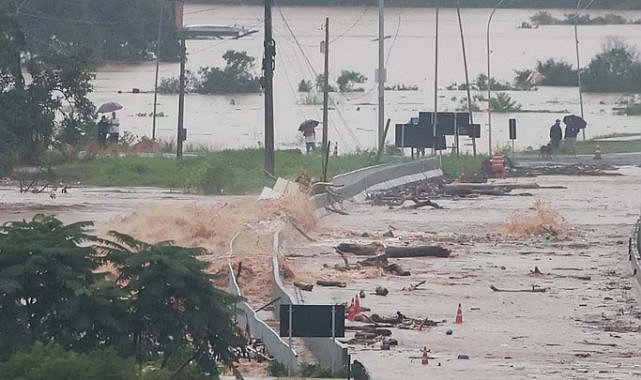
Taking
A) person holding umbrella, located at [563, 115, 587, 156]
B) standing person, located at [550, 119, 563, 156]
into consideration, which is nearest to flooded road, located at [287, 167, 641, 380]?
standing person, located at [550, 119, 563, 156]

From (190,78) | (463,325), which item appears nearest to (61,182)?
(463,325)

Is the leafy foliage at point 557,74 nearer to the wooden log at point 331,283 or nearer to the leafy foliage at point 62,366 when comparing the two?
the wooden log at point 331,283

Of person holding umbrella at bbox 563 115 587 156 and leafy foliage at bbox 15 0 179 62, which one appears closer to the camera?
person holding umbrella at bbox 563 115 587 156

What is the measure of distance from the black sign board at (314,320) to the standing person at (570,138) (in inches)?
1938

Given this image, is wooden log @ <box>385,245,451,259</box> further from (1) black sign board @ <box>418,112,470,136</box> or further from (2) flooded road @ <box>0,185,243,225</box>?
(1) black sign board @ <box>418,112,470,136</box>

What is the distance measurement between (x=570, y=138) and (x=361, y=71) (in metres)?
→ 58.9

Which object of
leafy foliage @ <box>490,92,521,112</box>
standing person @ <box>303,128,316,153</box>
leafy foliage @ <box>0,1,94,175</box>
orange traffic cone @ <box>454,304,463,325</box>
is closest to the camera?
orange traffic cone @ <box>454,304,463,325</box>

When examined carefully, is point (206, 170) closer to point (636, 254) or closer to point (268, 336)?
point (636, 254)

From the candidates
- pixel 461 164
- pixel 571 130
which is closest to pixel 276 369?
pixel 461 164

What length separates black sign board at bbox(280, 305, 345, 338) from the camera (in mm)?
20453

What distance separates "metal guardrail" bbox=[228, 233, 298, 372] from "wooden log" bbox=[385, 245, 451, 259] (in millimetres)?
9850

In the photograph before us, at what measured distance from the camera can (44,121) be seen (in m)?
48.6

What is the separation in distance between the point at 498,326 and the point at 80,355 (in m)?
12.0

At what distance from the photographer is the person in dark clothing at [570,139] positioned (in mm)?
69188
